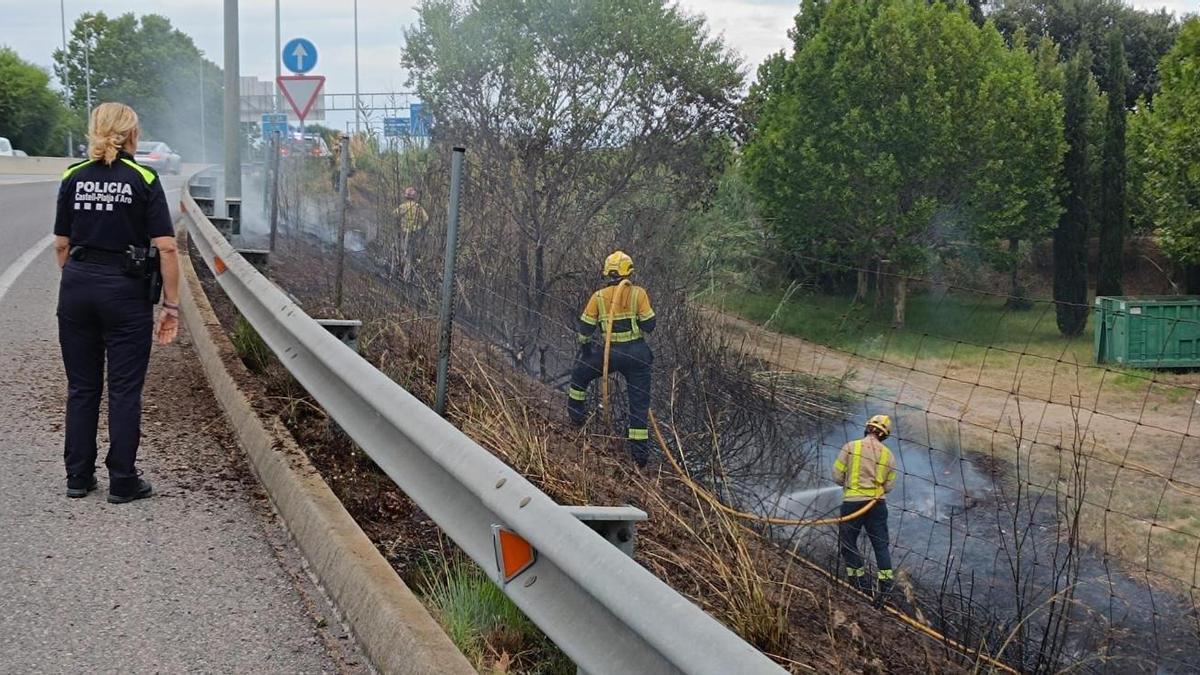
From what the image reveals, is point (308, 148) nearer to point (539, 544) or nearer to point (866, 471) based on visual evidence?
point (866, 471)

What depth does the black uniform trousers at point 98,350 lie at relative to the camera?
5129 millimetres

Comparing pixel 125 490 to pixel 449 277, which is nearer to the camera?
pixel 125 490

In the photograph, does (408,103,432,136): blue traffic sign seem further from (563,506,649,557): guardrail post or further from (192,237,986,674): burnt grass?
(563,506,649,557): guardrail post

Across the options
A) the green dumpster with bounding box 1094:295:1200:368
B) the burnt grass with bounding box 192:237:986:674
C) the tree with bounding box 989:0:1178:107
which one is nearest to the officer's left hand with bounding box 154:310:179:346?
the burnt grass with bounding box 192:237:986:674

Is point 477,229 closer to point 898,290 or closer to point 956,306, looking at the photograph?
point 898,290

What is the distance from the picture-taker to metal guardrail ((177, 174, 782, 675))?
8.07 feet

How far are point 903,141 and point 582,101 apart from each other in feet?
59.2

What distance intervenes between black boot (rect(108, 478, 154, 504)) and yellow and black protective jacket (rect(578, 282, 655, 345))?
5.11m

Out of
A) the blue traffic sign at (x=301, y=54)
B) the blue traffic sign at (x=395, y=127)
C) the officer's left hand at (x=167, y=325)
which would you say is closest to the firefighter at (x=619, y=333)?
the officer's left hand at (x=167, y=325)

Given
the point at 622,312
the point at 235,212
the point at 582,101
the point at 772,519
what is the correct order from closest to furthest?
the point at 772,519 < the point at 622,312 < the point at 235,212 < the point at 582,101

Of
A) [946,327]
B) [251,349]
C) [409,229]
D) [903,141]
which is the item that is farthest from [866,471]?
[946,327]

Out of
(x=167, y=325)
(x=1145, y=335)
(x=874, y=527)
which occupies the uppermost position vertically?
(x=167, y=325)

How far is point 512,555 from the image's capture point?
324cm

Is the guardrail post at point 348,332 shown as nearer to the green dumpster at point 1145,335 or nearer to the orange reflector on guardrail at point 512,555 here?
the orange reflector on guardrail at point 512,555
